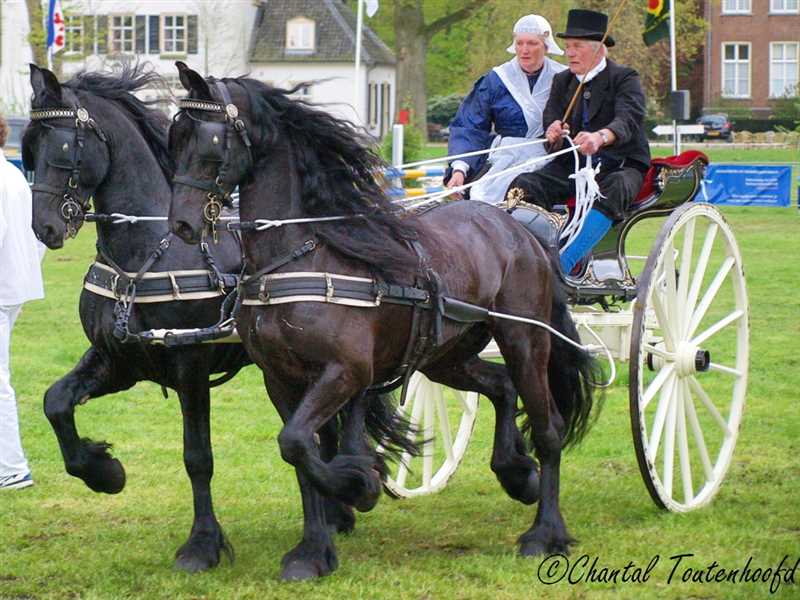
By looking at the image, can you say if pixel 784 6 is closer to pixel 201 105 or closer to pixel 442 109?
pixel 442 109

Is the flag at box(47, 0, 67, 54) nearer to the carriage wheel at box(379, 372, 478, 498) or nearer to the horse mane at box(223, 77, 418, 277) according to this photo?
the carriage wheel at box(379, 372, 478, 498)

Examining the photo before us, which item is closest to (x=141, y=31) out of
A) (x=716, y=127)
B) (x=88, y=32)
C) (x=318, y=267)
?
(x=88, y=32)

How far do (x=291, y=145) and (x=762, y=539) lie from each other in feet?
9.28

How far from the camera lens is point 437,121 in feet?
192

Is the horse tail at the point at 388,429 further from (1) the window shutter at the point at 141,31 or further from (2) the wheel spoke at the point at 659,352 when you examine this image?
(1) the window shutter at the point at 141,31

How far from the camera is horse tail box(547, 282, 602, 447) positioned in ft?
22.9

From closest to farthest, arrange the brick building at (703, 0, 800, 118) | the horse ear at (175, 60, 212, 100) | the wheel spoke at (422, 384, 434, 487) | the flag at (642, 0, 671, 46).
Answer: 1. the horse ear at (175, 60, 212, 100)
2. the wheel spoke at (422, 384, 434, 487)
3. the flag at (642, 0, 671, 46)
4. the brick building at (703, 0, 800, 118)

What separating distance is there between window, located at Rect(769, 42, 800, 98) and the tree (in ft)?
61.6

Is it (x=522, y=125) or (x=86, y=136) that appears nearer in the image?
(x=86, y=136)

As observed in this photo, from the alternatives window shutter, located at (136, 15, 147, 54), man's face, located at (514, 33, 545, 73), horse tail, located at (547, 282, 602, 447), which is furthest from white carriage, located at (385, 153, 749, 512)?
window shutter, located at (136, 15, 147, 54)

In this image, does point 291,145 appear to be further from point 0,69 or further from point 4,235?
point 0,69

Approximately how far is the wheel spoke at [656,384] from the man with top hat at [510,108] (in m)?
1.42

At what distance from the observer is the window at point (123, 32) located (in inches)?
2220

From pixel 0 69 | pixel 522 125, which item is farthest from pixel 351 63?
pixel 522 125
